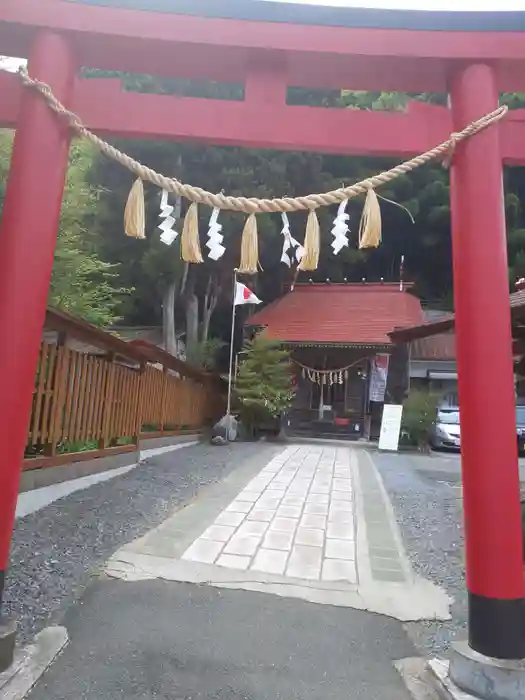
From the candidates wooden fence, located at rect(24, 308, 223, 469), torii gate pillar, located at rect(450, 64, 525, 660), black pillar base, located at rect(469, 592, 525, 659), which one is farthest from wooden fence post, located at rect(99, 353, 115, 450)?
black pillar base, located at rect(469, 592, 525, 659)

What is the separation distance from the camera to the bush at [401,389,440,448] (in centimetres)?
1289

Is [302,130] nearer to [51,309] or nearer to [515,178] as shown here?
[51,309]

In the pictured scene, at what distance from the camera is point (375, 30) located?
99.3 inches

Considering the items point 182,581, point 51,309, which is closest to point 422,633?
point 182,581

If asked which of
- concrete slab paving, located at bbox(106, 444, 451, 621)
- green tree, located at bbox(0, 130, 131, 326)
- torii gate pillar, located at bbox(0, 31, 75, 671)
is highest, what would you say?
green tree, located at bbox(0, 130, 131, 326)

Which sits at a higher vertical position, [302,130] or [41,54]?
[41,54]

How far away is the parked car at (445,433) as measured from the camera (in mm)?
13570

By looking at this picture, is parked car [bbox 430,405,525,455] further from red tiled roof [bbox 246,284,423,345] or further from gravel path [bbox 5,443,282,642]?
gravel path [bbox 5,443,282,642]

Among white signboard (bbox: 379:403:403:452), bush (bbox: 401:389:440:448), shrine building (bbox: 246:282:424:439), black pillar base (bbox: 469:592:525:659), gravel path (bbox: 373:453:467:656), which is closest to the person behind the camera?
black pillar base (bbox: 469:592:525:659)

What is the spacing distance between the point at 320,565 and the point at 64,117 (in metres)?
3.39

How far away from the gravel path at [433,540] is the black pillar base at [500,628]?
51cm

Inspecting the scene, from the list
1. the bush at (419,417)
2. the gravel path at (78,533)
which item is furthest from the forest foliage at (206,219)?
the bush at (419,417)

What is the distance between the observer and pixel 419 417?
509 inches

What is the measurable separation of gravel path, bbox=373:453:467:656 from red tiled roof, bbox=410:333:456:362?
33.1 feet
